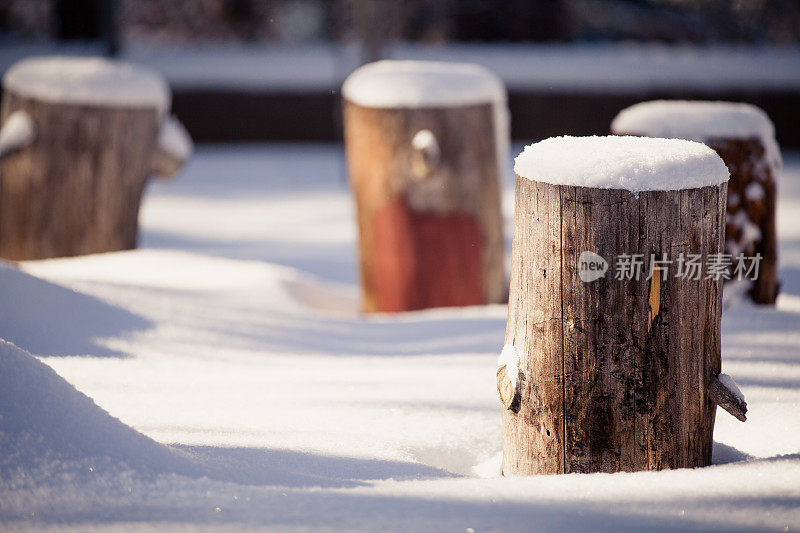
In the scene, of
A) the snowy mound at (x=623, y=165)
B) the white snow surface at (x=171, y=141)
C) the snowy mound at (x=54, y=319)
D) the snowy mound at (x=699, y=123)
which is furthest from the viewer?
the white snow surface at (x=171, y=141)

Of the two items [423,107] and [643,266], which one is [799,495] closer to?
[643,266]

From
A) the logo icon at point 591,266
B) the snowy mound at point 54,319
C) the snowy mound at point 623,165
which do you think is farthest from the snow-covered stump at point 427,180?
the logo icon at point 591,266

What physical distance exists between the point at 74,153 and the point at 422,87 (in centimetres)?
141

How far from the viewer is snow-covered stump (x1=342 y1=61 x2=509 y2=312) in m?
3.01

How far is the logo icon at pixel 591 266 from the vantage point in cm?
140

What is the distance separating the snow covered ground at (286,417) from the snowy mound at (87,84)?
2.06ft

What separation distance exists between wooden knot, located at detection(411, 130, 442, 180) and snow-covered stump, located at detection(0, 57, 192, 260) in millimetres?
1127

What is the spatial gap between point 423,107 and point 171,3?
6627 mm

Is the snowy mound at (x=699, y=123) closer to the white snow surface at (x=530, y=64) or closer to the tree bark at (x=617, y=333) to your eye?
the tree bark at (x=617, y=333)

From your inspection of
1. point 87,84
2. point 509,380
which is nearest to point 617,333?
point 509,380

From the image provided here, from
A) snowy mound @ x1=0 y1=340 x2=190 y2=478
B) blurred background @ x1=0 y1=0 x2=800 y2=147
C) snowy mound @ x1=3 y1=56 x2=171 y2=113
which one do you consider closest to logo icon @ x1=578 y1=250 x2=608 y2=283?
snowy mound @ x1=0 y1=340 x2=190 y2=478

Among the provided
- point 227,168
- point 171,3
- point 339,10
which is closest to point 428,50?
point 339,10

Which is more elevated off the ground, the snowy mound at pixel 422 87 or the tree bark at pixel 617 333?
the snowy mound at pixel 422 87

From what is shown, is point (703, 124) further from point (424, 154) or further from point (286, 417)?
point (286, 417)
